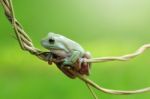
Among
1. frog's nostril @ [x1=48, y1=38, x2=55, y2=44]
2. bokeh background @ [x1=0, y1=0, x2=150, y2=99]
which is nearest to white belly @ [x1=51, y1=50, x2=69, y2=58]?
frog's nostril @ [x1=48, y1=38, x2=55, y2=44]

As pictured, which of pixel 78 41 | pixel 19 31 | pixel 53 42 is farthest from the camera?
pixel 78 41

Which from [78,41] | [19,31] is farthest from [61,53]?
[78,41]

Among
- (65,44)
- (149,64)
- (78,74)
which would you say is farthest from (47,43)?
(149,64)

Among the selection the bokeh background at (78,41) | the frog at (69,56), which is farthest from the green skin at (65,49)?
the bokeh background at (78,41)

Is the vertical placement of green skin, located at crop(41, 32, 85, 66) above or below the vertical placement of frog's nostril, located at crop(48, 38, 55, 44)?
below

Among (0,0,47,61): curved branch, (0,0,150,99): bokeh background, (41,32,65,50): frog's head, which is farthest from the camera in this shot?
(0,0,150,99): bokeh background

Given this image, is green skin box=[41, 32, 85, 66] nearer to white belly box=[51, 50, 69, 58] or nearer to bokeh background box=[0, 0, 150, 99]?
white belly box=[51, 50, 69, 58]

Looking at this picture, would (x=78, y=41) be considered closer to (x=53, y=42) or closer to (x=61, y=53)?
(x=53, y=42)
